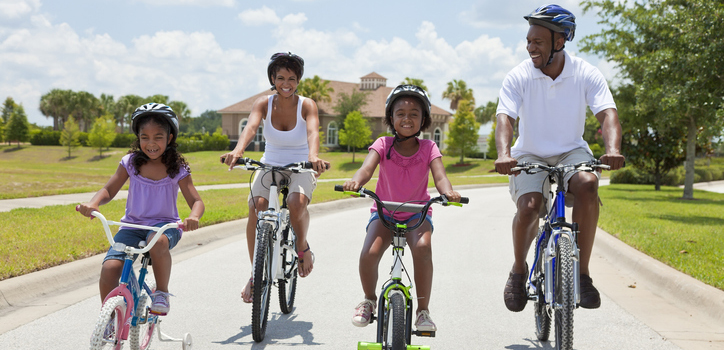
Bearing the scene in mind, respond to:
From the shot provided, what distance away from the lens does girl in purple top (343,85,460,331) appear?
163 inches

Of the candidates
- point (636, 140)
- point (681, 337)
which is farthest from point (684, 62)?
point (636, 140)

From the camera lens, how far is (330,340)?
16.2ft

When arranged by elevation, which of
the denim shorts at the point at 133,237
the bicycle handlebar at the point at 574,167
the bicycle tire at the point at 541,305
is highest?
the bicycle handlebar at the point at 574,167

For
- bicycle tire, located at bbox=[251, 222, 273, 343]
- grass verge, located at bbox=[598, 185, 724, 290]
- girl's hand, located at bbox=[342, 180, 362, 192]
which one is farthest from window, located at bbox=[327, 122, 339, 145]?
girl's hand, located at bbox=[342, 180, 362, 192]

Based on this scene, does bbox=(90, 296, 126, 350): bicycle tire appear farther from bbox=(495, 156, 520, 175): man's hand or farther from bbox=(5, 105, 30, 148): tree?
bbox=(5, 105, 30, 148): tree

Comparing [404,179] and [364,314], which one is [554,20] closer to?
[404,179]

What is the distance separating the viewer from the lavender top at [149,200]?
4266mm

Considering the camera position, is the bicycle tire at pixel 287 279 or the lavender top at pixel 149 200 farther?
the bicycle tire at pixel 287 279

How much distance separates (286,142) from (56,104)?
11512 centimetres

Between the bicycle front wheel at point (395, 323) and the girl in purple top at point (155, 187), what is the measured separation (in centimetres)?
136

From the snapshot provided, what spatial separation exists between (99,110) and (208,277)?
114 meters

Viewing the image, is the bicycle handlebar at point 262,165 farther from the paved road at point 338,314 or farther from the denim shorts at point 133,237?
the paved road at point 338,314

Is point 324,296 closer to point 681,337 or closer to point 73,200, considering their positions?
point 681,337

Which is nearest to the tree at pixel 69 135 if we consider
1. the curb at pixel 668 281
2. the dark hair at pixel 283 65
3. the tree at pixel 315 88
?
the tree at pixel 315 88
